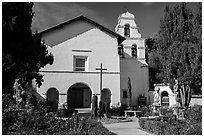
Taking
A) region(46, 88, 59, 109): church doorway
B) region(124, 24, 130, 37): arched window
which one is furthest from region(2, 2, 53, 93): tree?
region(124, 24, 130, 37): arched window

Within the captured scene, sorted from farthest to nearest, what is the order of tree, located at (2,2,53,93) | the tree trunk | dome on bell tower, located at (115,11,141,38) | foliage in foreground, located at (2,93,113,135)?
dome on bell tower, located at (115,11,141,38), the tree trunk, tree, located at (2,2,53,93), foliage in foreground, located at (2,93,113,135)

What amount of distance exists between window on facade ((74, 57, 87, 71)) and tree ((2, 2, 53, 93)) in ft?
31.8

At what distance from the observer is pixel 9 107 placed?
9828mm

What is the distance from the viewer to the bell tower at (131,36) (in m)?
27.2

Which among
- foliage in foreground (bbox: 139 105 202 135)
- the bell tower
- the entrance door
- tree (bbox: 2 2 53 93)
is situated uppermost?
the bell tower

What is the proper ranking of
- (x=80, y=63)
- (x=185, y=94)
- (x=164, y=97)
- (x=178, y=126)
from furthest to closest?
(x=164, y=97), (x=80, y=63), (x=185, y=94), (x=178, y=126)

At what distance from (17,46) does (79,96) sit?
43.6ft

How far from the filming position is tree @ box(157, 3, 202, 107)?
1358cm

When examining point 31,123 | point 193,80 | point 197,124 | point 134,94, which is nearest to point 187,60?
point 193,80

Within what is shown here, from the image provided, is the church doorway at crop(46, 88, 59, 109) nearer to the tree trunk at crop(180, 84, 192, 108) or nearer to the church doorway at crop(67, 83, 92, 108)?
the church doorway at crop(67, 83, 92, 108)

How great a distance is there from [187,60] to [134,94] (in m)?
13.1

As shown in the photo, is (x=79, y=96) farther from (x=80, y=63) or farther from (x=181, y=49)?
(x=181, y=49)

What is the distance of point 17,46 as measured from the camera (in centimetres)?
1231

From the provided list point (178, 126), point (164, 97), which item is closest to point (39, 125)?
point (178, 126)
